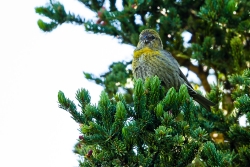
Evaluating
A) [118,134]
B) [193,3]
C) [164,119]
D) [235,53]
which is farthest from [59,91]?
[193,3]

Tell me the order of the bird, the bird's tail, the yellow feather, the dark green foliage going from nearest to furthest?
the dark green foliage < the bird's tail < the bird < the yellow feather

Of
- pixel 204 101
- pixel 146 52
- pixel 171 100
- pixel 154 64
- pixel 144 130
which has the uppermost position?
pixel 146 52

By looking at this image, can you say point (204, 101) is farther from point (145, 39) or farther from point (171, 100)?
point (171, 100)

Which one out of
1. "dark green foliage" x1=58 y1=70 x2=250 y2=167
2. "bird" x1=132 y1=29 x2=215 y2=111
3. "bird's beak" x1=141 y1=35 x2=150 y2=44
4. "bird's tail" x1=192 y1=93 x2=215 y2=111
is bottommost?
"dark green foliage" x1=58 y1=70 x2=250 y2=167

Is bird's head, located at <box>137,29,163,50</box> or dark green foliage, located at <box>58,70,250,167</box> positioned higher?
bird's head, located at <box>137,29,163,50</box>

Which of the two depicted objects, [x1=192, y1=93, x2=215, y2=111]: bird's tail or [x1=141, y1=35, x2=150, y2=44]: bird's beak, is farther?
[x1=141, y1=35, x2=150, y2=44]: bird's beak

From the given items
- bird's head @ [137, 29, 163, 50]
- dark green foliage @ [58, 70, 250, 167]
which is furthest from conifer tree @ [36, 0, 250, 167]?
bird's head @ [137, 29, 163, 50]

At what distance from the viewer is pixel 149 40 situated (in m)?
4.54

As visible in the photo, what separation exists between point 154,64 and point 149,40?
0.23m

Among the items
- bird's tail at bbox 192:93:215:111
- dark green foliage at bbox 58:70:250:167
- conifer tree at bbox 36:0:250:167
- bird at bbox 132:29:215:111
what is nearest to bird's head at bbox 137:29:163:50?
bird at bbox 132:29:215:111

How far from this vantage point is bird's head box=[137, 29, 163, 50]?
15.0ft

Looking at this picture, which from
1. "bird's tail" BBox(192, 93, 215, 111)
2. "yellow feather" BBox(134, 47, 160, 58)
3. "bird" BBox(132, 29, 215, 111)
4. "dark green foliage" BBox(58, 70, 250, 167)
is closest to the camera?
"dark green foliage" BBox(58, 70, 250, 167)

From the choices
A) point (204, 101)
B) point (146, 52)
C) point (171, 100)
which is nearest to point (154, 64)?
point (146, 52)

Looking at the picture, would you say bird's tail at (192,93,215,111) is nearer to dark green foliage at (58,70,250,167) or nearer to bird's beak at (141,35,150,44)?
bird's beak at (141,35,150,44)
